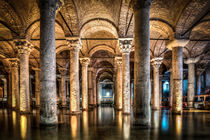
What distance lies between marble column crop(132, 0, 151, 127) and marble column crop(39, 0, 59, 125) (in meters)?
3.32

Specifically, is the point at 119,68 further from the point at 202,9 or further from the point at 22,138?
the point at 22,138

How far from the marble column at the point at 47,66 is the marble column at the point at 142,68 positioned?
10.9 feet

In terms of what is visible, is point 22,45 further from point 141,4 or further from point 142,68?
point 142,68

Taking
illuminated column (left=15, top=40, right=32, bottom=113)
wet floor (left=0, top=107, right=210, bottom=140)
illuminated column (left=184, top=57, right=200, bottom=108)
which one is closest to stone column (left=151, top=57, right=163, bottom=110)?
illuminated column (left=184, top=57, right=200, bottom=108)

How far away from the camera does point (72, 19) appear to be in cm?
1085

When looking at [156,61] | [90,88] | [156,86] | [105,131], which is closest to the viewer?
[105,131]

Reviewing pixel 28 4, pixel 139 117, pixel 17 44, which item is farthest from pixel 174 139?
pixel 17 44

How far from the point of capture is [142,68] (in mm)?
6402

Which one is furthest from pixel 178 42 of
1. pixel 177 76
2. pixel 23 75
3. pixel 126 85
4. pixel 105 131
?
pixel 23 75

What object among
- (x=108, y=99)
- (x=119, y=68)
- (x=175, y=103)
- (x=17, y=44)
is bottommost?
(x=108, y=99)

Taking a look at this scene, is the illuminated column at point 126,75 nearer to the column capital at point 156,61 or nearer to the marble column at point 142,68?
the marble column at point 142,68

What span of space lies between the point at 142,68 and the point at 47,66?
373 cm

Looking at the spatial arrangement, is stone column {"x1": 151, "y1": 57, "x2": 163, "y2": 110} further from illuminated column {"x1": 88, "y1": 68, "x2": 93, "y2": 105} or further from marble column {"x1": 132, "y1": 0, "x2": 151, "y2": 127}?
marble column {"x1": 132, "y1": 0, "x2": 151, "y2": 127}

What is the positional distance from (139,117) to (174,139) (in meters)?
1.76
